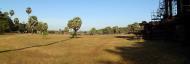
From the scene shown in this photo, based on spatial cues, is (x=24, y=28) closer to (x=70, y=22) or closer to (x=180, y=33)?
(x=70, y=22)

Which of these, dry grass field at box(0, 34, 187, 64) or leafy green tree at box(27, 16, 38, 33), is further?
leafy green tree at box(27, 16, 38, 33)

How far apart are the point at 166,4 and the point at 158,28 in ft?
14.4

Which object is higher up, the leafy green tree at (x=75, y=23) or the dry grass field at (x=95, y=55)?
the leafy green tree at (x=75, y=23)

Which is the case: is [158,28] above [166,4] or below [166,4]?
below

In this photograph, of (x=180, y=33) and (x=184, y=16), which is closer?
(x=184, y=16)

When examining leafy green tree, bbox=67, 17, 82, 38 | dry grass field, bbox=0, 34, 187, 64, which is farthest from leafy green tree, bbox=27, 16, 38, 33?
dry grass field, bbox=0, 34, 187, 64

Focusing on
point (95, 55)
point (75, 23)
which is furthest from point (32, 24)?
point (95, 55)

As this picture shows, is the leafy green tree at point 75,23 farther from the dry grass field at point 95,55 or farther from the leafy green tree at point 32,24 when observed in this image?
the dry grass field at point 95,55

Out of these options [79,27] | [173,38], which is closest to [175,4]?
[173,38]

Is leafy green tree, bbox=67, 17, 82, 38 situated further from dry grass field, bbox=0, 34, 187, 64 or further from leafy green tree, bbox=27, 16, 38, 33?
dry grass field, bbox=0, 34, 187, 64

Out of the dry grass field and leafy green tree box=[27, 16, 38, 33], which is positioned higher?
leafy green tree box=[27, 16, 38, 33]

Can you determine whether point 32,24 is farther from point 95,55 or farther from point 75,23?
point 95,55

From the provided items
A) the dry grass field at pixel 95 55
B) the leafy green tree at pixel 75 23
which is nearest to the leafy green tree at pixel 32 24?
the leafy green tree at pixel 75 23

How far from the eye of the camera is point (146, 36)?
1789 inches
